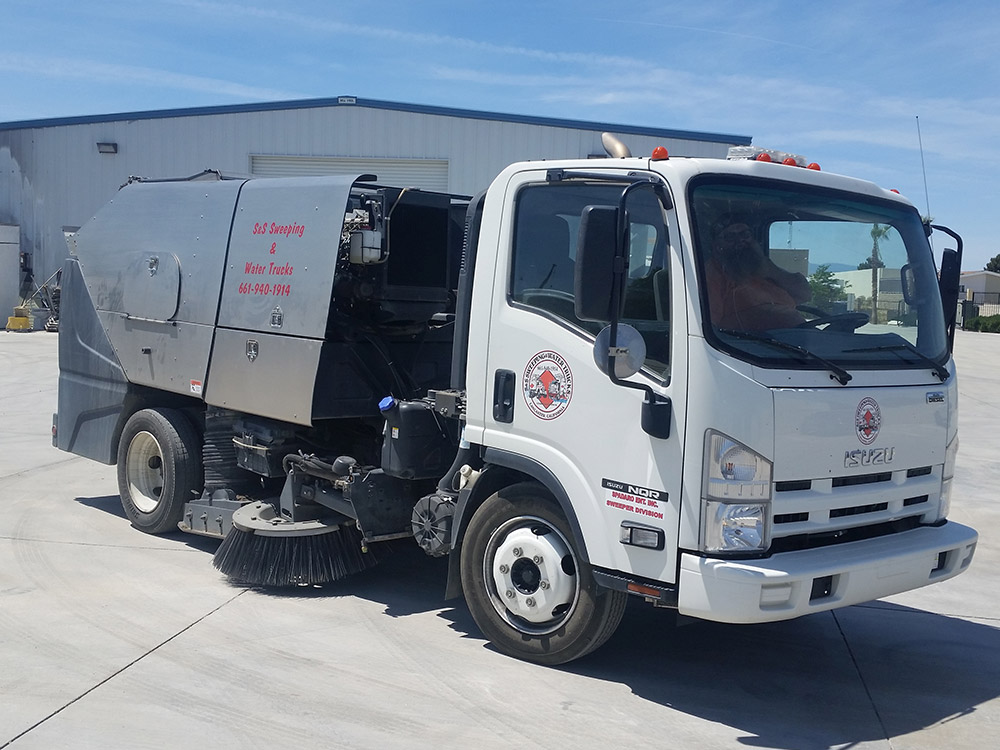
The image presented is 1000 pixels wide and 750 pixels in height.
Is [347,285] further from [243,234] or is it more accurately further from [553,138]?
[553,138]

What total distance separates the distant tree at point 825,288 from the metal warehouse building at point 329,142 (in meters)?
16.8

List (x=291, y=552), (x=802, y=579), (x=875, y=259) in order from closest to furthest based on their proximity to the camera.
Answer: (x=802, y=579) < (x=875, y=259) < (x=291, y=552)

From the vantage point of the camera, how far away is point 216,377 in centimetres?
669

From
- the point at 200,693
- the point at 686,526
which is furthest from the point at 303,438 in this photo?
the point at 686,526

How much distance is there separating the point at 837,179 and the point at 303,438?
11.9ft

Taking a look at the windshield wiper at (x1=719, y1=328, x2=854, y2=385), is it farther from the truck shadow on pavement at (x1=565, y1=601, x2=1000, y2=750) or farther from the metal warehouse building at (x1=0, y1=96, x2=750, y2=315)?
the metal warehouse building at (x1=0, y1=96, x2=750, y2=315)

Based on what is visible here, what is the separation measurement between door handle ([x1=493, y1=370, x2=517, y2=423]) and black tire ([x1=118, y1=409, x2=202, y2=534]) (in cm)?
317

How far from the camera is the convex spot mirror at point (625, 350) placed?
14.0ft

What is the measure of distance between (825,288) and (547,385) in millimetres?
1404

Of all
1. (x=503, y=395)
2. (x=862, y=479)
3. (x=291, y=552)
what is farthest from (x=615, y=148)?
(x=291, y=552)

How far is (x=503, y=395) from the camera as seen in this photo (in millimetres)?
4965

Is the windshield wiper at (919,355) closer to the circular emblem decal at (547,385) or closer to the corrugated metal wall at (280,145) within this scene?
the circular emblem decal at (547,385)

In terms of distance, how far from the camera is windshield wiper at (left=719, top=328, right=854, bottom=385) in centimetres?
427

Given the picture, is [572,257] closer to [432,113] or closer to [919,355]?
[919,355]
